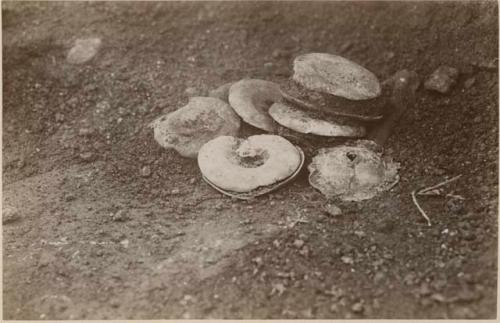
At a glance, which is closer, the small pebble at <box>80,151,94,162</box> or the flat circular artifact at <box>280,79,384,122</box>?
the flat circular artifact at <box>280,79,384,122</box>

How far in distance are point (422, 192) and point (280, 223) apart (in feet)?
3.39

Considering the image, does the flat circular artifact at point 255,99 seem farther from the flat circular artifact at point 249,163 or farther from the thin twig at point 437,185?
the thin twig at point 437,185

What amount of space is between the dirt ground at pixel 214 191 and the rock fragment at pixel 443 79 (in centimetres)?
7

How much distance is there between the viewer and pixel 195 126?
3.94 meters

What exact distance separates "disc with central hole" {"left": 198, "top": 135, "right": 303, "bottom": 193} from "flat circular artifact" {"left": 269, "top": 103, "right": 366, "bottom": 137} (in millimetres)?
147

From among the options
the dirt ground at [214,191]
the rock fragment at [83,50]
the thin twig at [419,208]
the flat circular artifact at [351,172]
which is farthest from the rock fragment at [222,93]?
the thin twig at [419,208]

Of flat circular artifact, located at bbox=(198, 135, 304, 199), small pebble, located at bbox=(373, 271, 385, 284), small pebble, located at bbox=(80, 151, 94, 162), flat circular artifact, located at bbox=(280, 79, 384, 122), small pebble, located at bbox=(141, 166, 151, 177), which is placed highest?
flat circular artifact, located at bbox=(280, 79, 384, 122)

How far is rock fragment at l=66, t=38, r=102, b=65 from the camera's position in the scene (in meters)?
4.79

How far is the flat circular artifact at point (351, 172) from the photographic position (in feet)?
11.4

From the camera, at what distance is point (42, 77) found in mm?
4695

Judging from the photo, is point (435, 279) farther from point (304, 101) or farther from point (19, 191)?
point (19, 191)

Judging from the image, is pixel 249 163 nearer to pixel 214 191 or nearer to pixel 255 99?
pixel 214 191

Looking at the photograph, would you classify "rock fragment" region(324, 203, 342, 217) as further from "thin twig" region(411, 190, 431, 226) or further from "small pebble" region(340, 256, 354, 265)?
"thin twig" region(411, 190, 431, 226)

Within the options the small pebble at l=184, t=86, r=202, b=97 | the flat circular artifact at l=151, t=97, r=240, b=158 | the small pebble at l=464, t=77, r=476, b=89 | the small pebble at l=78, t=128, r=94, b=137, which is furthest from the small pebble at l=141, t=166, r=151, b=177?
the small pebble at l=464, t=77, r=476, b=89
